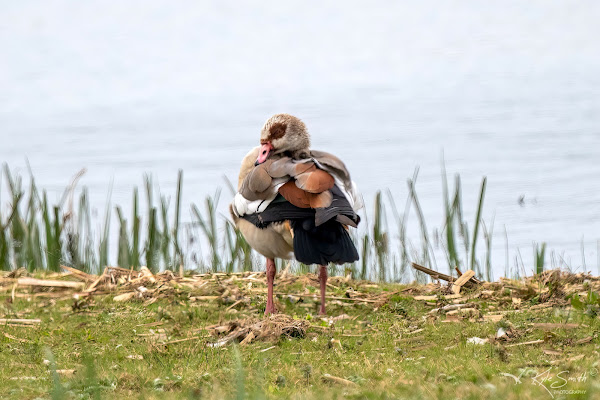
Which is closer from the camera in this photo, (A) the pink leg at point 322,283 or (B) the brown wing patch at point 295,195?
(B) the brown wing patch at point 295,195

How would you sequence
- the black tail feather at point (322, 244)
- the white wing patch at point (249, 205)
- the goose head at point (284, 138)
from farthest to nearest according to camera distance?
the goose head at point (284, 138), the white wing patch at point (249, 205), the black tail feather at point (322, 244)

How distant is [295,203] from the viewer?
593 cm

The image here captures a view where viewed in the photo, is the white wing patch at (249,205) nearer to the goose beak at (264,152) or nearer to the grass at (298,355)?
the goose beak at (264,152)

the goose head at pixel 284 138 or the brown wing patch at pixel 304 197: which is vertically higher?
the goose head at pixel 284 138

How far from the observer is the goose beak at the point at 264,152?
6.71 meters

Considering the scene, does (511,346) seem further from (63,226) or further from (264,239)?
(63,226)

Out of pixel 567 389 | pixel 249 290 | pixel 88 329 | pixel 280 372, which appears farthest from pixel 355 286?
pixel 567 389

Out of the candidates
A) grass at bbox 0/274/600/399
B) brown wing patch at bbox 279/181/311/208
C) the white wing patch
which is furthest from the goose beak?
grass at bbox 0/274/600/399

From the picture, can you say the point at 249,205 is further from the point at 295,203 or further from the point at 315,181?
the point at 315,181

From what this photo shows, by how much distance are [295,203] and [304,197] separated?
0.07m

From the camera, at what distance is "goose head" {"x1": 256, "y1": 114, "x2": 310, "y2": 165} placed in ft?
22.4

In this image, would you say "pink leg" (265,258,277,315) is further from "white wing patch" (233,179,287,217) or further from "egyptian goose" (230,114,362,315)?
"white wing patch" (233,179,287,217)
